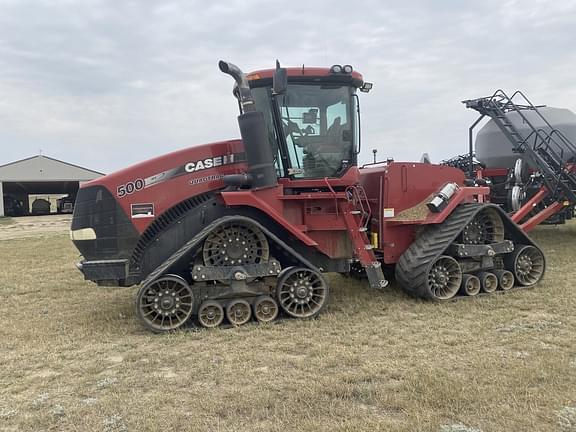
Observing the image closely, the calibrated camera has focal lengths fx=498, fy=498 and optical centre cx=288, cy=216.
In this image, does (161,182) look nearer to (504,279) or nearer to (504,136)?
(504,279)

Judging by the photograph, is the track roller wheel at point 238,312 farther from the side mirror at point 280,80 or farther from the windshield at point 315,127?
the side mirror at point 280,80

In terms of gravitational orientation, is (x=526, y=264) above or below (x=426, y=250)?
below

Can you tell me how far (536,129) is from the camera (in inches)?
469

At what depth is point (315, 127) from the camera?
6.30 meters

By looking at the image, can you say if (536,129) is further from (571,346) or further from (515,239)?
→ (571,346)

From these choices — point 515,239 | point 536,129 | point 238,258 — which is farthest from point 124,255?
point 536,129

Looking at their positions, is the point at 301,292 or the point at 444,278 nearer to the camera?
the point at 301,292

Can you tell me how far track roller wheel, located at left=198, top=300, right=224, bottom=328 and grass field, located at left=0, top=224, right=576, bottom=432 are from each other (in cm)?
17

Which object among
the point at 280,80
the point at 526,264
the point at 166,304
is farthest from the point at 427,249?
the point at 166,304

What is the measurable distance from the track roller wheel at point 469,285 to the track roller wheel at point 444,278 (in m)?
0.11

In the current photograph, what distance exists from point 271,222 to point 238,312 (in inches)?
45.7

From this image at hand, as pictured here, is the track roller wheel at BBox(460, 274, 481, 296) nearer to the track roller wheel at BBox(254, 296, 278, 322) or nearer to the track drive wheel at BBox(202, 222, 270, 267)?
the track roller wheel at BBox(254, 296, 278, 322)

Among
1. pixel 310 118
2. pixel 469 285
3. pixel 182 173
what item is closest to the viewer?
pixel 182 173

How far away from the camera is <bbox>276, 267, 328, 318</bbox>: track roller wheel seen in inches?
229
